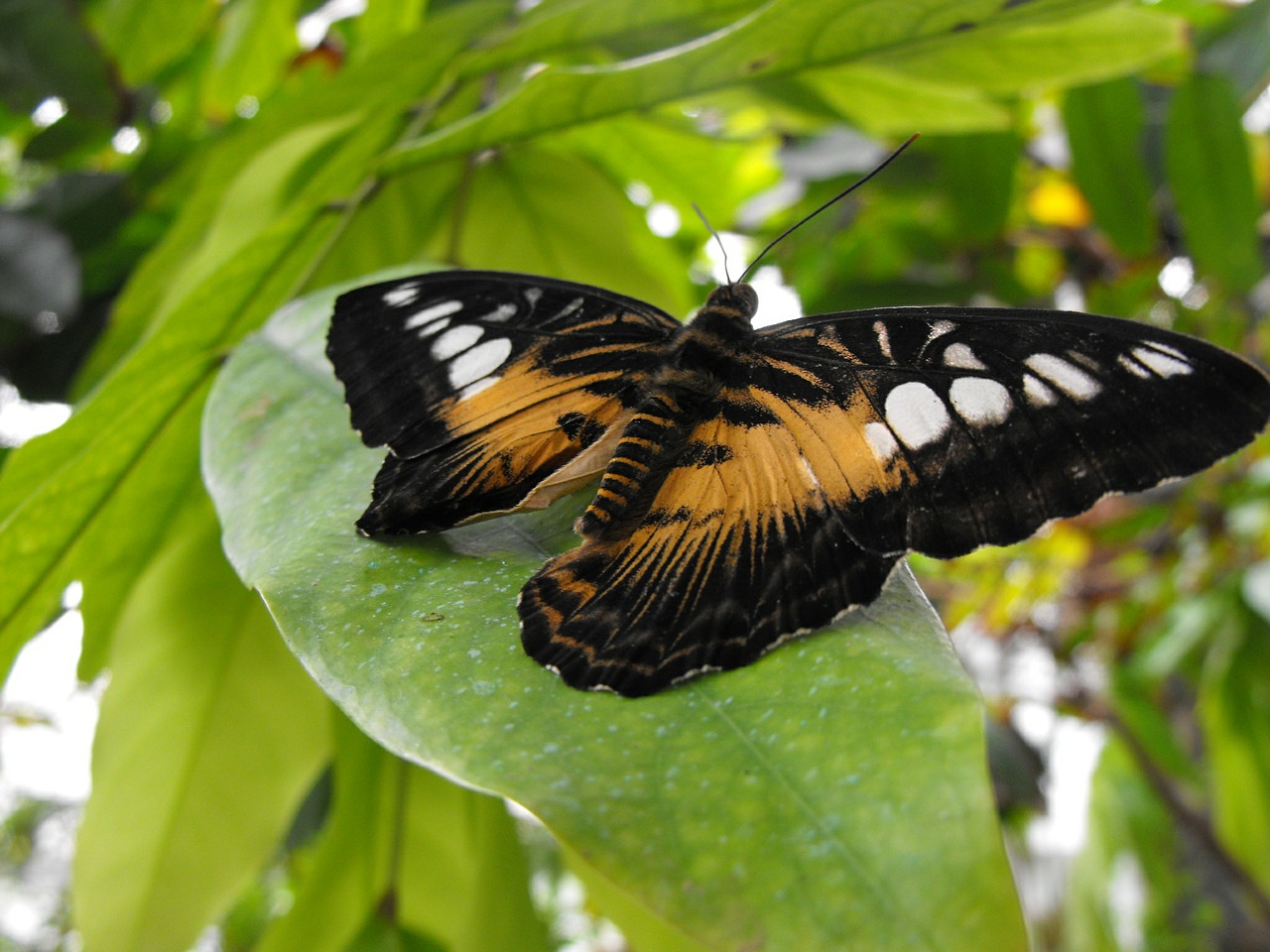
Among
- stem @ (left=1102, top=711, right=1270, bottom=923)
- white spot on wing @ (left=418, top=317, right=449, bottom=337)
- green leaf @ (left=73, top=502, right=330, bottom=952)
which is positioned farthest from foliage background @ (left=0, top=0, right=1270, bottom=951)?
stem @ (left=1102, top=711, right=1270, bottom=923)

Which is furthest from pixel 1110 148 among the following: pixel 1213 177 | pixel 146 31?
pixel 146 31

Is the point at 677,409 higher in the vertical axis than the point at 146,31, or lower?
lower

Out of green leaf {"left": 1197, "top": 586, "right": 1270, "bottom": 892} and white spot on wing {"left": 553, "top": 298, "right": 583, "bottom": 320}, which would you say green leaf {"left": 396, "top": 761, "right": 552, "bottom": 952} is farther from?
green leaf {"left": 1197, "top": 586, "right": 1270, "bottom": 892}

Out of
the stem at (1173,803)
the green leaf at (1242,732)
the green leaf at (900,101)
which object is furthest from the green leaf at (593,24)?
the stem at (1173,803)

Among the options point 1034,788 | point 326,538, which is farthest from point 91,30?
point 1034,788

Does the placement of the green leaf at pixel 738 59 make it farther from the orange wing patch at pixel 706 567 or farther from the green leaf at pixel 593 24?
the orange wing patch at pixel 706 567

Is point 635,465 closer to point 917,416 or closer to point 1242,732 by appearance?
point 917,416
